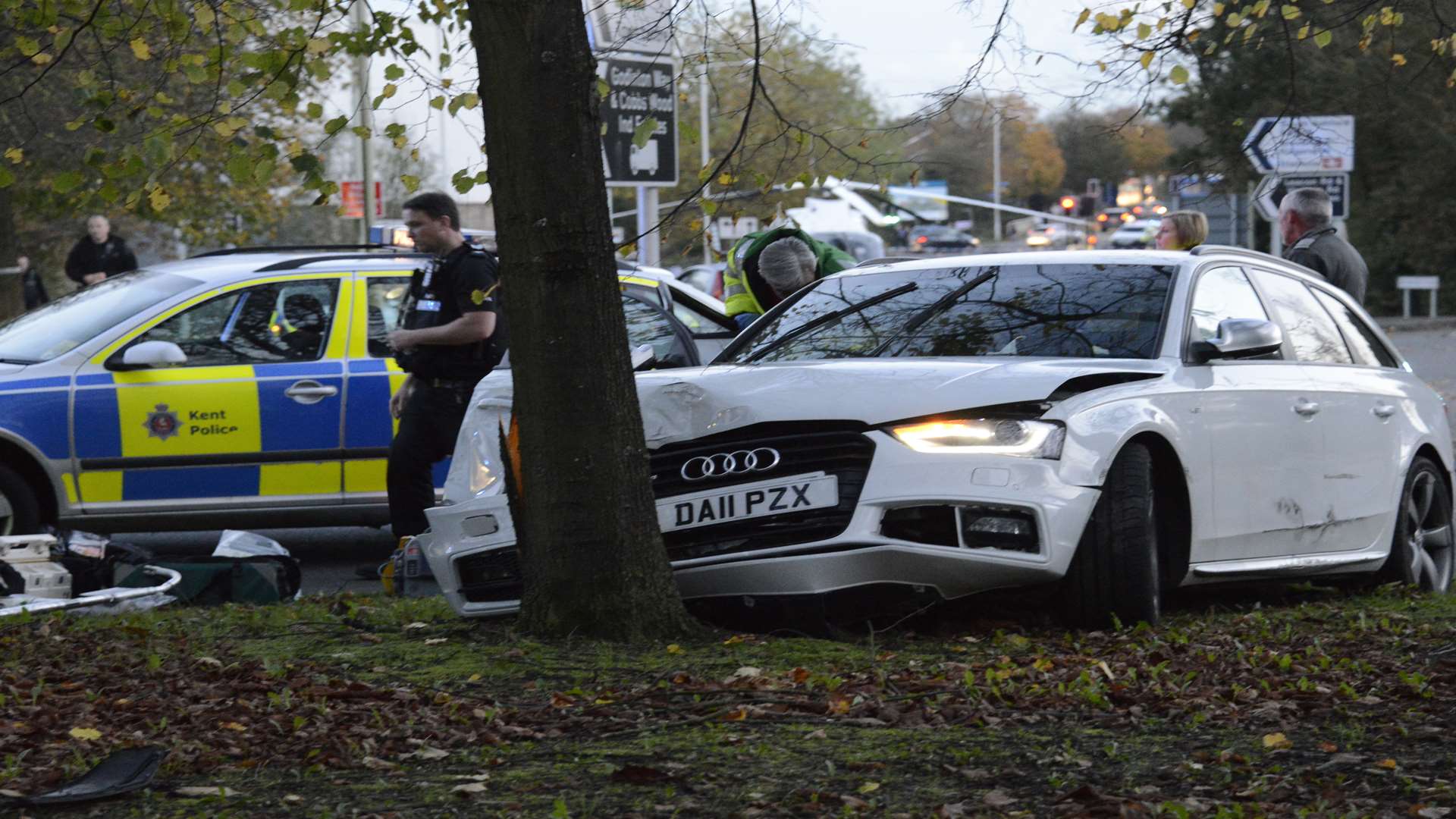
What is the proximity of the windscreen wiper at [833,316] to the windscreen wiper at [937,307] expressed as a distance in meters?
0.22

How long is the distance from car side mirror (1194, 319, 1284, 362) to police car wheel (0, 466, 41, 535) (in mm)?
5312

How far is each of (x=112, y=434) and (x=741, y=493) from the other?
4.28m

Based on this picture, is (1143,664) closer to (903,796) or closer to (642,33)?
(903,796)

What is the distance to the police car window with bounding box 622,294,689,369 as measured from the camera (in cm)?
943

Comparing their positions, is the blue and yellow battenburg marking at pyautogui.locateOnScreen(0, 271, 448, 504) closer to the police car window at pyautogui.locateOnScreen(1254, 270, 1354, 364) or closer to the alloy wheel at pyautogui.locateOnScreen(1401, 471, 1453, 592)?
the police car window at pyautogui.locateOnScreen(1254, 270, 1354, 364)

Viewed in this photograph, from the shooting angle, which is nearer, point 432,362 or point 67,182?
point 67,182

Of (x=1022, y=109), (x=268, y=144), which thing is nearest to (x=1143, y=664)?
(x=1022, y=109)

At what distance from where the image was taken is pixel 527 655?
5.28m

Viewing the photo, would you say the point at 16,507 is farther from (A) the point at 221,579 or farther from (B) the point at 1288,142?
(B) the point at 1288,142

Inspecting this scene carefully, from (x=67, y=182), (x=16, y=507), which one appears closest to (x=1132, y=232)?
(x=16, y=507)

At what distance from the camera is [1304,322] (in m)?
7.54

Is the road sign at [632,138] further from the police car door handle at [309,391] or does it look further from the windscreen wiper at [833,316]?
the windscreen wiper at [833,316]

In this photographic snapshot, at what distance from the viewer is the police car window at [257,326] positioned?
912cm

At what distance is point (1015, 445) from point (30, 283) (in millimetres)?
20243
